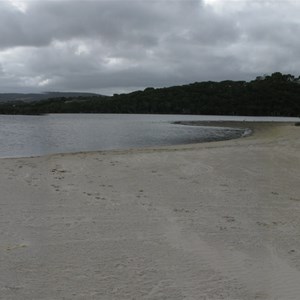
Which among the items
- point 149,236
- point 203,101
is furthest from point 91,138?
point 203,101

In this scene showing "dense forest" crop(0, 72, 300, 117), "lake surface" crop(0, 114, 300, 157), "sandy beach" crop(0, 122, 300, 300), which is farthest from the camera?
"dense forest" crop(0, 72, 300, 117)

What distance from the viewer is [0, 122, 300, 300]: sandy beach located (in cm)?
492

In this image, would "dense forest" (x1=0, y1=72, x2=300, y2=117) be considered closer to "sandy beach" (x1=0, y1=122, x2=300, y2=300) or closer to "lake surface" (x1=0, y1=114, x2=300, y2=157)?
"lake surface" (x1=0, y1=114, x2=300, y2=157)

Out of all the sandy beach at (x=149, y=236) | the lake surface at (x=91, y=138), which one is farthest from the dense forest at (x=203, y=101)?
the sandy beach at (x=149, y=236)

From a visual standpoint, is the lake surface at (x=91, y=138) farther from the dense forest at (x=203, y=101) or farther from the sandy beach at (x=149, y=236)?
the dense forest at (x=203, y=101)

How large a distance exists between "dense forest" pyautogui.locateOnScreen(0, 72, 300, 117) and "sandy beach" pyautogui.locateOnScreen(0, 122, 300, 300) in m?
132

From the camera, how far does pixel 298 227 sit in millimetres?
7625

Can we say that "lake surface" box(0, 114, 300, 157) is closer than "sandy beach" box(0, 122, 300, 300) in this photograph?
No

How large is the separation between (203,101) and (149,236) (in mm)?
152136

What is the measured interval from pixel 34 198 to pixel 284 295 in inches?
252

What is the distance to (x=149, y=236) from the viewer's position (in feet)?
22.7

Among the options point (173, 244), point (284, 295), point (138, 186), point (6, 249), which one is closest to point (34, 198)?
point (138, 186)

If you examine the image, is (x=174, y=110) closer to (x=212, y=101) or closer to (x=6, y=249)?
(x=212, y=101)

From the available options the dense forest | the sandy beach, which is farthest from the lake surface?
the dense forest
